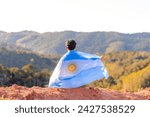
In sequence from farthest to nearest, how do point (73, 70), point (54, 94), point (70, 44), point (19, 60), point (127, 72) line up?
1. point (19, 60)
2. point (127, 72)
3. point (54, 94)
4. point (73, 70)
5. point (70, 44)

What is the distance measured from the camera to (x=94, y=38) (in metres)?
197

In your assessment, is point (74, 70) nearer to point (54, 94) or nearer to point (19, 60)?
point (54, 94)

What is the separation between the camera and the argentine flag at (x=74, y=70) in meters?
9.42

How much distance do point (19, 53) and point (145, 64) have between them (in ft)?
87.4

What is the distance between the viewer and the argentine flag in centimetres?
942

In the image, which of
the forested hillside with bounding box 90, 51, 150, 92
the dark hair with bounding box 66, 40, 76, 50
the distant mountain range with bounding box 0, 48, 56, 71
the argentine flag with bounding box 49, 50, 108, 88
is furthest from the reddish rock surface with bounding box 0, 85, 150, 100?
the distant mountain range with bounding box 0, 48, 56, 71

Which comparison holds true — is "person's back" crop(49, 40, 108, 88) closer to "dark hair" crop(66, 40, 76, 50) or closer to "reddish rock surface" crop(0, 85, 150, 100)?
"dark hair" crop(66, 40, 76, 50)

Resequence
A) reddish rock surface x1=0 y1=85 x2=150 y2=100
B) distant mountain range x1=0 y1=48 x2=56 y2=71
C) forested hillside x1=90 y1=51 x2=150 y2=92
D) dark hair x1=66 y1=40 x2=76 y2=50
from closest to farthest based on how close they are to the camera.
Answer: dark hair x1=66 y1=40 x2=76 y2=50, reddish rock surface x1=0 y1=85 x2=150 y2=100, forested hillside x1=90 y1=51 x2=150 y2=92, distant mountain range x1=0 y1=48 x2=56 y2=71

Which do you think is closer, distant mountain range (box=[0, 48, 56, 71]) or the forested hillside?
the forested hillside

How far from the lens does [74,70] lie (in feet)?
31.4

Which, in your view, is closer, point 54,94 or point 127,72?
point 54,94

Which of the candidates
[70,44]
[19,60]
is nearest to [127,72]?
[19,60]

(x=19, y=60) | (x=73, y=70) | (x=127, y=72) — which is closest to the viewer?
(x=73, y=70)

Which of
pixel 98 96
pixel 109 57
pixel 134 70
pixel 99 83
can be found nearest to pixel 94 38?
pixel 109 57
